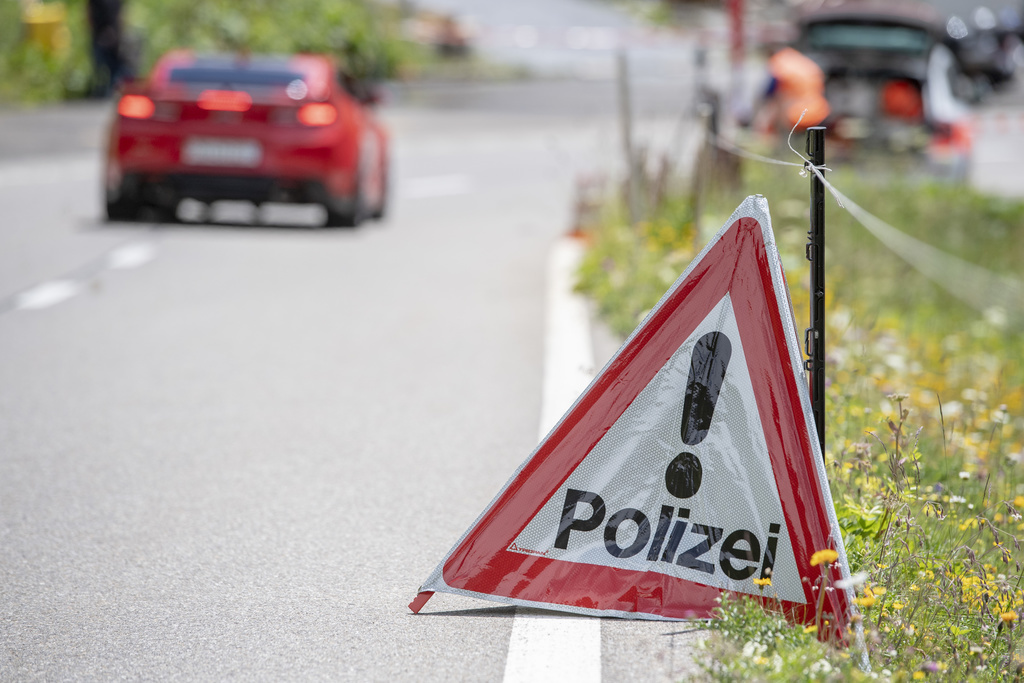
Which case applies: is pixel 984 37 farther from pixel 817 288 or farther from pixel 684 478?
pixel 684 478

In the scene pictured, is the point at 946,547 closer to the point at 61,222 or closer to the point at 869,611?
the point at 869,611

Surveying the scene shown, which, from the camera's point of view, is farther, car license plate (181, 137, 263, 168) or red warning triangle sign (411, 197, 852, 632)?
car license plate (181, 137, 263, 168)

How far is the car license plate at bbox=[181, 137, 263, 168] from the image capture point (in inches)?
526

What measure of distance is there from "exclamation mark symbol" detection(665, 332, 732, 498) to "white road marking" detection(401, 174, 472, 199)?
43.8ft

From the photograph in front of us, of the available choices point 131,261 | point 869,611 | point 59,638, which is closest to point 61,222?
point 131,261

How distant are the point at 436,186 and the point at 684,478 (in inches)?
565

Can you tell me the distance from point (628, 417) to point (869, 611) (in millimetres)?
803

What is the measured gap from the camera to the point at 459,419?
269 inches

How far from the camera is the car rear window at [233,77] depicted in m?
13.6

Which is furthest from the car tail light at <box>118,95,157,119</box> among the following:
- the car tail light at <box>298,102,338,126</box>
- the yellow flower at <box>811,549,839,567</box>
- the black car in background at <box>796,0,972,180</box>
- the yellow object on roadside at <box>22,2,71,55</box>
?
the yellow object on roadside at <box>22,2,71,55</box>

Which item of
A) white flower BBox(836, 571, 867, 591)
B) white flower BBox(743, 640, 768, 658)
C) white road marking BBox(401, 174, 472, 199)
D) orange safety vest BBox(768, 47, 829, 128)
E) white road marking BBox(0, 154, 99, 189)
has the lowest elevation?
white road marking BBox(401, 174, 472, 199)

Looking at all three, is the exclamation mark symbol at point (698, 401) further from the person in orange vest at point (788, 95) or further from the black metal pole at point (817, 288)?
the person in orange vest at point (788, 95)

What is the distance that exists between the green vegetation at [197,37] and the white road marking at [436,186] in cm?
846

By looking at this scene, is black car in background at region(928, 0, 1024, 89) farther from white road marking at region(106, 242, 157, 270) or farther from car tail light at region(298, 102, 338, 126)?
white road marking at region(106, 242, 157, 270)
